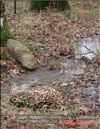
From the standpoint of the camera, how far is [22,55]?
5.84 m

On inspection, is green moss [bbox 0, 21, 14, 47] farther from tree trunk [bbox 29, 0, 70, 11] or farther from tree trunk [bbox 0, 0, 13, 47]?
tree trunk [bbox 29, 0, 70, 11]

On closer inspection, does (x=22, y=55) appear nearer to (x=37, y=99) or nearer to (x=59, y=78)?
(x=59, y=78)

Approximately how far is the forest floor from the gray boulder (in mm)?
120

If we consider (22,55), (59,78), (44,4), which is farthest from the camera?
(44,4)

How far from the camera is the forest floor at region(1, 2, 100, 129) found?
3.62 m

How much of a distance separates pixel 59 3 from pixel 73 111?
8786mm

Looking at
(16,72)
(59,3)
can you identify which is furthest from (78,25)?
(16,72)

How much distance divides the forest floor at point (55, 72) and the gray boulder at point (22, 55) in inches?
4.7

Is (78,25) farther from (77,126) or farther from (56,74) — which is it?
(77,126)

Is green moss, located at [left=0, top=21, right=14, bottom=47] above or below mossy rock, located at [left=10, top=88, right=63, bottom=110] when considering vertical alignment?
above

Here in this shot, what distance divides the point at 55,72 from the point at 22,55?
908 mm

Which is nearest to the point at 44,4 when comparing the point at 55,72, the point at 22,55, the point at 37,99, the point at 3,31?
the point at 3,31

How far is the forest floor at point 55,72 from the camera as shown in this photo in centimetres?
362

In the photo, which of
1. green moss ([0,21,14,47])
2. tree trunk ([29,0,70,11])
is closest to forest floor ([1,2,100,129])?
green moss ([0,21,14,47])
